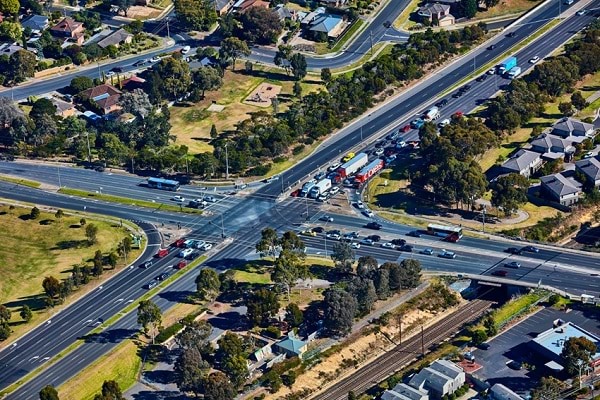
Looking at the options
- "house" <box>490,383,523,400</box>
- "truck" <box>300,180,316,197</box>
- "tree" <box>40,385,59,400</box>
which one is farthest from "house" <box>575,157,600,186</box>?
"tree" <box>40,385,59,400</box>

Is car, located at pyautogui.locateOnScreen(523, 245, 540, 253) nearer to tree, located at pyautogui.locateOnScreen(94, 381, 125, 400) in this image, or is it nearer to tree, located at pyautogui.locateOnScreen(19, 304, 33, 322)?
tree, located at pyautogui.locateOnScreen(94, 381, 125, 400)

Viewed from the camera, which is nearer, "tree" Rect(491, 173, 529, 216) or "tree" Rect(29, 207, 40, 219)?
"tree" Rect(491, 173, 529, 216)

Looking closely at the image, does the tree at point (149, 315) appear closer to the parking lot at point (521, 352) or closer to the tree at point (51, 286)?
the tree at point (51, 286)

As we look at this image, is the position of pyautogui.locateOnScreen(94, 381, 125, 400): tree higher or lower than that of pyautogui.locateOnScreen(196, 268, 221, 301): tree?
lower

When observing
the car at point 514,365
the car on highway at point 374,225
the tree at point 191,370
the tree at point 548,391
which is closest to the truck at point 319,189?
the car on highway at point 374,225

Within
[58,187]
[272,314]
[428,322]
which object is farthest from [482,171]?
[58,187]

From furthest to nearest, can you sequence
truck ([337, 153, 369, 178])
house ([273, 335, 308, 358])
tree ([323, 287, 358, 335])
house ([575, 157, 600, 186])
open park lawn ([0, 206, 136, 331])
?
1. truck ([337, 153, 369, 178])
2. house ([575, 157, 600, 186])
3. open park lawn ([0, 206, 136, 331])
4. tree ([323, 287, 358, 335])
5. house ([273, 335, 308, 358])
